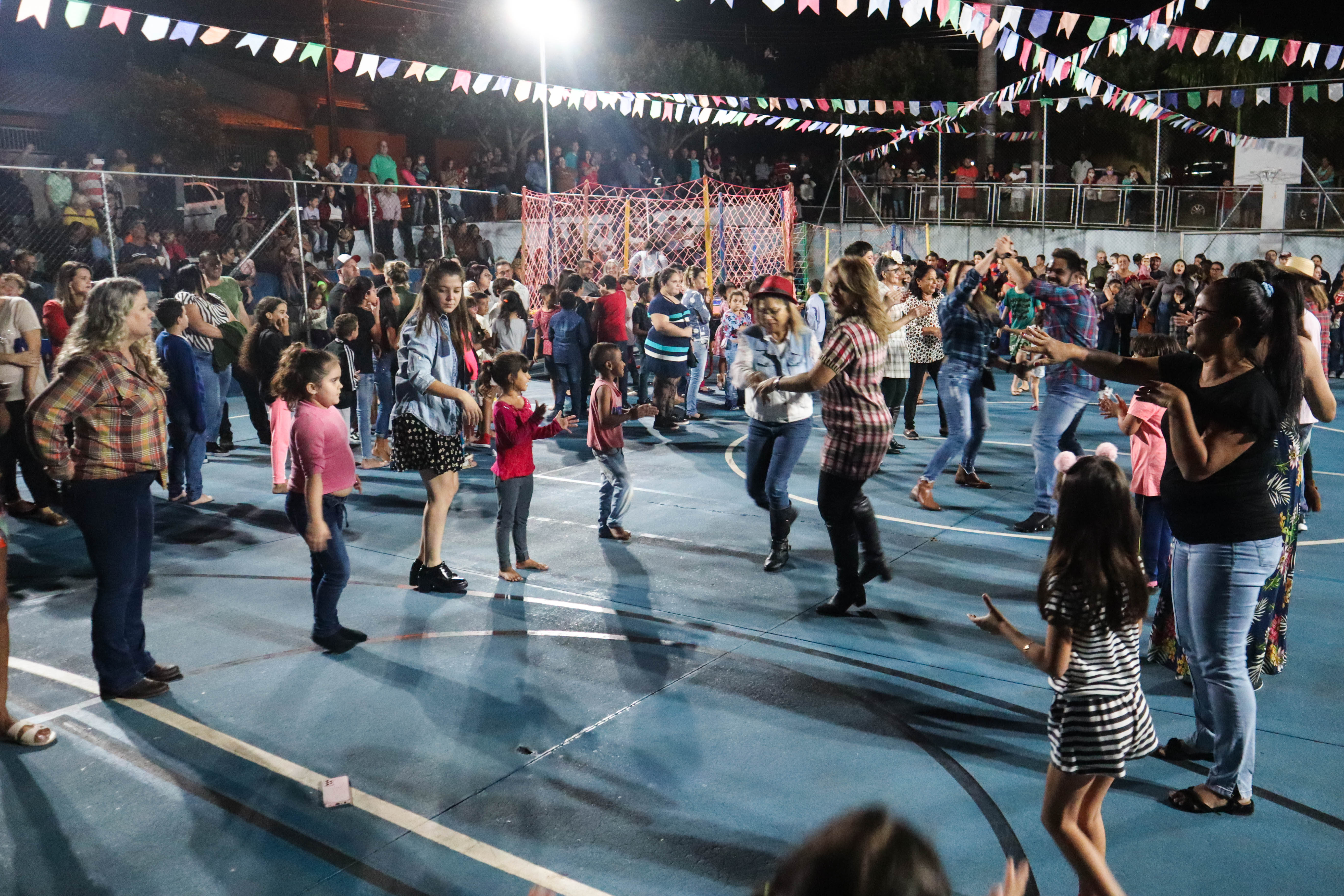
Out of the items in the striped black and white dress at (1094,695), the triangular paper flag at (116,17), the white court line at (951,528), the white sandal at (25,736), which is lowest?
the white sandal at (25,736)

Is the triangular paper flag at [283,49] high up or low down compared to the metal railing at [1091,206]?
up

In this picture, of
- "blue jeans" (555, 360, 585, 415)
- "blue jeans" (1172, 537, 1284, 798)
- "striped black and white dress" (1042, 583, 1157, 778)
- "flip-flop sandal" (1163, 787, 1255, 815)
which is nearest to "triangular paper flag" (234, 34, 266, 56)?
"blue jeans" (555, 360, 585, 415)

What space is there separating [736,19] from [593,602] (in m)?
40.7

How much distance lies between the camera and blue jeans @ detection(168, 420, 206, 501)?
853cm

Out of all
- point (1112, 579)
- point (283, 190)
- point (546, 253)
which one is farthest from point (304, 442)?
point (283, 190)

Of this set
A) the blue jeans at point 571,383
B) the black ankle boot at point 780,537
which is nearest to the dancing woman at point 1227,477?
the black ankle boot at point 780,537

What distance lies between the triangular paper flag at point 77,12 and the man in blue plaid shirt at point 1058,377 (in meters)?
10.2

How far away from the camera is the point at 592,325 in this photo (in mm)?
11969

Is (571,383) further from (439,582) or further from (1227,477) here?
(1227,477)

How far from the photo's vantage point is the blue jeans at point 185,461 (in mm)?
8531

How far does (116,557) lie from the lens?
473 centimetres

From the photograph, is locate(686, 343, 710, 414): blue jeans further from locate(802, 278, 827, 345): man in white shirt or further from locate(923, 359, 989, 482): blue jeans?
locate(923, 359, 989, 482): blue jeans

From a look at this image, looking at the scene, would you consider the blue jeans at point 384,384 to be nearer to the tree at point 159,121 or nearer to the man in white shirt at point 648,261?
the man in white shirt at point 648,261

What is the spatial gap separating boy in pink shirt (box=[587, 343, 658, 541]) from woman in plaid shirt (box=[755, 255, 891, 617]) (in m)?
1.57
